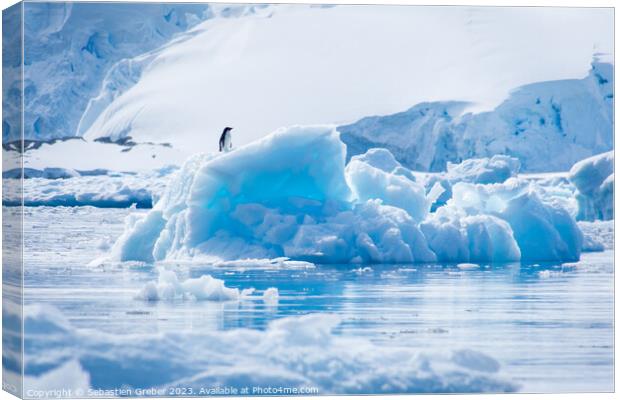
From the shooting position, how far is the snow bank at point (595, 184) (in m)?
11.5

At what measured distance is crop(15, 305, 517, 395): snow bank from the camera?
9.77m

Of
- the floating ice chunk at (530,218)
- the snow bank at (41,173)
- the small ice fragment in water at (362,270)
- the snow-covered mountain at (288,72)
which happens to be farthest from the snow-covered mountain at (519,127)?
the snow bank at (41,173)

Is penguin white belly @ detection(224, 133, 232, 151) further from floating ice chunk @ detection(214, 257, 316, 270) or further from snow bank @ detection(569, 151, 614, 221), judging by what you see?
snow bank @ detection(569, 151, 614, 221)

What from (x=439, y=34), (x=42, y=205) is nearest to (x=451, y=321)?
(x=439, y=34)

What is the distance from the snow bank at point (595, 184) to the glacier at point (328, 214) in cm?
54

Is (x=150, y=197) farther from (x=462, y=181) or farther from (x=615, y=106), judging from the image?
(x=615, y=106)

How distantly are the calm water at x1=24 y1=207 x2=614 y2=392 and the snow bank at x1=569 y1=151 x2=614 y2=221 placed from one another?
0.43m

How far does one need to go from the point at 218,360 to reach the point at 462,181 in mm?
4705

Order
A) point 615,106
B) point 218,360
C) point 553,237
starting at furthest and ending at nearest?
1. point 553,237
2. point 615,106
3. point 218,360

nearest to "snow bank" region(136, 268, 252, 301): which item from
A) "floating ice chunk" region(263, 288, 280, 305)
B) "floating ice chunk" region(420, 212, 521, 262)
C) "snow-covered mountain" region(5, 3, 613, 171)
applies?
"floating ice chunk" region(263, 288, 280, 305)

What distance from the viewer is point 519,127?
1255 centimetres

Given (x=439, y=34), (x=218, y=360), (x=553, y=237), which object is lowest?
(x=218, y=360)

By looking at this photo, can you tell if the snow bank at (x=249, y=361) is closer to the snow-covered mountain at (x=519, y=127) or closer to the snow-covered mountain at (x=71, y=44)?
the snow-covered mountain at (x=71, y=44)

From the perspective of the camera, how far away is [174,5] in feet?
36.0
